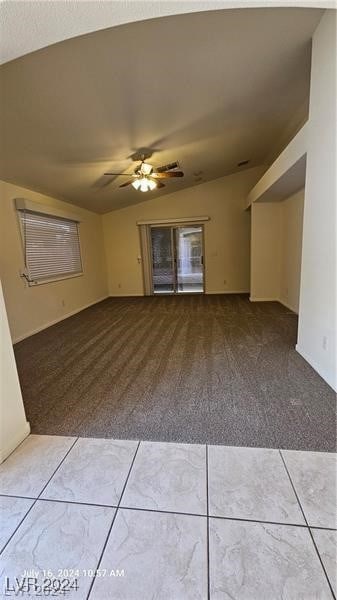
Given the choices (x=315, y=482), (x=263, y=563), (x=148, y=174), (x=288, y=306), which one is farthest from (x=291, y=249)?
(x=263, y=563)

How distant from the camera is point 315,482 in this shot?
1243mm

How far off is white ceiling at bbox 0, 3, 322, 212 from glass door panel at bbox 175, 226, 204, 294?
2.65m

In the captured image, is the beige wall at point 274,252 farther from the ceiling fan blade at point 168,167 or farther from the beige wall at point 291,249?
the ceiling fan blade at point 168,167

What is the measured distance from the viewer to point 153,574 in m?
0.91

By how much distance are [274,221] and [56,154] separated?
13.0 ft

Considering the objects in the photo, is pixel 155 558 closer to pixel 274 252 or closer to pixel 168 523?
pixel 168 523

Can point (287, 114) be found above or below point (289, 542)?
above

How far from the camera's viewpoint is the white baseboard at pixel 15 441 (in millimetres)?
1466

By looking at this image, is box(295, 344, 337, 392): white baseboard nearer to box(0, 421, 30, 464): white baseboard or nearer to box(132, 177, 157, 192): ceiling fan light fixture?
box(0, 421, 30, 464): white baseboard

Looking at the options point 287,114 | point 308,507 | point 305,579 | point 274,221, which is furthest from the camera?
point 274,221

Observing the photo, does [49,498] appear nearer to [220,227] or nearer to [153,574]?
[153,574]

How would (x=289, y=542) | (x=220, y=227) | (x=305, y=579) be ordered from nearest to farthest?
(x=305, y=579)
(x=289, y=542)
(x=220, y=227)

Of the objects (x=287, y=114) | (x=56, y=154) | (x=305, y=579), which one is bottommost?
(x=305, y=579)

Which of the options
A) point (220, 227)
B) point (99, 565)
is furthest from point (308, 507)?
point (220, 227)
